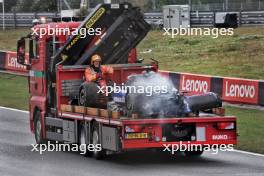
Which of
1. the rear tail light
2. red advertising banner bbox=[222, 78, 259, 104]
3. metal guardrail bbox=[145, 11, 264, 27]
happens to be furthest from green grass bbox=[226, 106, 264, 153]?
metal guardrail bbox=[145, 11, 264, 27]

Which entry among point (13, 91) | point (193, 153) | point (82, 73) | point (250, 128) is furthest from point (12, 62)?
point (193, 153)

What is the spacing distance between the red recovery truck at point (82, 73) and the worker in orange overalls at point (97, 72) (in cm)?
38

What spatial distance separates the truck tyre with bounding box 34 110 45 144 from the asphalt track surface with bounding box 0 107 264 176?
1.20 ft

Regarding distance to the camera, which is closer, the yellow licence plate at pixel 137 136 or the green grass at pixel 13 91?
the yellow licence plate at pixel 137 136

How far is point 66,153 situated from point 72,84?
1.48 meters

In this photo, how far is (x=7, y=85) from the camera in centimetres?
3500

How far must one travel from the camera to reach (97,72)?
1761cm

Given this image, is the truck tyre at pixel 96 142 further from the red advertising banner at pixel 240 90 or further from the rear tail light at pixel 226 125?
the red advertising banner at pixel 240 90

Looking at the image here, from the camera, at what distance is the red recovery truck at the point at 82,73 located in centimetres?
1603

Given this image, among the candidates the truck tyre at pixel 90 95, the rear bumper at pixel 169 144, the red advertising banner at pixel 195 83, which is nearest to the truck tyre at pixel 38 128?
the truck tyre at pixel 90 95

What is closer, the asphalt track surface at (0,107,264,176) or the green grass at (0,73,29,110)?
the asphalt track surface at (0,107,264,176)

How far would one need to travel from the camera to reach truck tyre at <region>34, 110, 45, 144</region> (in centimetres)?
1947

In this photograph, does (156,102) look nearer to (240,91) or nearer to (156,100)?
(156,100)

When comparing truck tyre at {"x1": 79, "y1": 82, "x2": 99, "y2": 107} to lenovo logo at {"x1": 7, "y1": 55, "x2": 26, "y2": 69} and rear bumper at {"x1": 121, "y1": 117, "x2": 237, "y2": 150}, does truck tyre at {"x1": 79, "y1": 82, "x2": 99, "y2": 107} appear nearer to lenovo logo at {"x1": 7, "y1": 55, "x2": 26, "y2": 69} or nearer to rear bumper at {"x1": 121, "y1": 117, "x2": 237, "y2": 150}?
rear bumper at {"x1": 121, "y1": 117, "x2": 237, "y2": 150}
